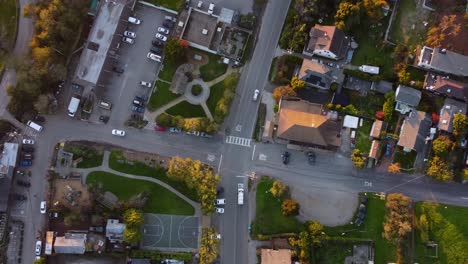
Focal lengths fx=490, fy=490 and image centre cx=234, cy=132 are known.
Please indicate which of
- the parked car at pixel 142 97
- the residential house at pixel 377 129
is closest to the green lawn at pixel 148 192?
the parked car at pixel 142 97

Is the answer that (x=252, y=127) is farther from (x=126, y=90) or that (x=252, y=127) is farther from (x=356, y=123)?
(x=126, y=90)

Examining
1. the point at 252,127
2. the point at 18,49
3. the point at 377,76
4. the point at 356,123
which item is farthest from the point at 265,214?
the point at 18,49

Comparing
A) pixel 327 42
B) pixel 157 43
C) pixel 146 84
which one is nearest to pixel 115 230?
pixel 146 84

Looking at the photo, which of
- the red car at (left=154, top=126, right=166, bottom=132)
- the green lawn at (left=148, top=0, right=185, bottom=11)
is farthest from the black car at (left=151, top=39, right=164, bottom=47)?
the red car at (left=154, top=126, right=166, bottom=132)

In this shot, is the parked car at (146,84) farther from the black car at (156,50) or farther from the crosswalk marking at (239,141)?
the crosswalk marking at (239,141)

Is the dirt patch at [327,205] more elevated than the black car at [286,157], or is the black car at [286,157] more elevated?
the black car at [286,157]
